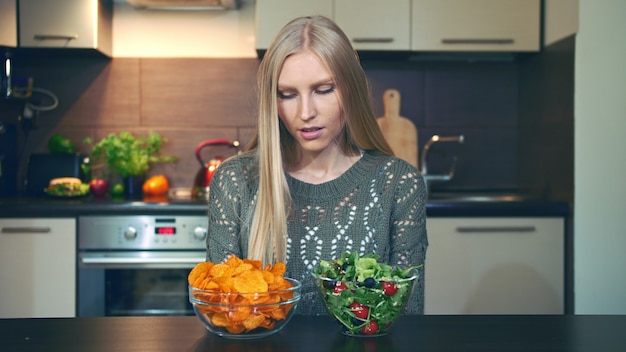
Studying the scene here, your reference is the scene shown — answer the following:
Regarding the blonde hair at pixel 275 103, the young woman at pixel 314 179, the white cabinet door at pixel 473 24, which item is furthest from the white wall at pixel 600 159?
the blonde hair at pixel 275 103

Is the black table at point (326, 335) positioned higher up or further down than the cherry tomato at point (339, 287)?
further down

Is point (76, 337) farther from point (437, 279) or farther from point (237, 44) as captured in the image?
point (237, 44)

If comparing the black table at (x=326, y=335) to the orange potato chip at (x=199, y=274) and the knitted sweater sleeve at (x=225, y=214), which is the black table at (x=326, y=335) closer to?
the orange potato chip at (x=199, y=274)

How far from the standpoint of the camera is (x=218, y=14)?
10.3ft

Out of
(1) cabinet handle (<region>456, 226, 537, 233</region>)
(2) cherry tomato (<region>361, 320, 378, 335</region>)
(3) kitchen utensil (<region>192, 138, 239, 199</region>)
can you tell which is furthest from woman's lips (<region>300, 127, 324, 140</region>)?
(3) kitchen utensil (<region>192, 138, 239, 199</region>)

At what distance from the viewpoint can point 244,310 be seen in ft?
3.19

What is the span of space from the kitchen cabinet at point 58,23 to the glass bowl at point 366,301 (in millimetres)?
2138

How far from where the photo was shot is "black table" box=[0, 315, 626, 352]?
99cm

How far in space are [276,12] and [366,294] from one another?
2029 millimetres

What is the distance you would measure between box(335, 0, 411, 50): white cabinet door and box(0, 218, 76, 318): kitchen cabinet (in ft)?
4.30

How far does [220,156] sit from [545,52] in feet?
4.72

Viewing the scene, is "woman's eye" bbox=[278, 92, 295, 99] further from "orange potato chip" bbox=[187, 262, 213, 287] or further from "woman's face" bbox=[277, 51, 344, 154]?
"orange potato chip" bbox=[187, 262, 213, 287]

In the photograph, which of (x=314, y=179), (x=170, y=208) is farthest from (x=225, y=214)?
(x=170, y=208)

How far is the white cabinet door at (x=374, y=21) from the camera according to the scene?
2836 mm
